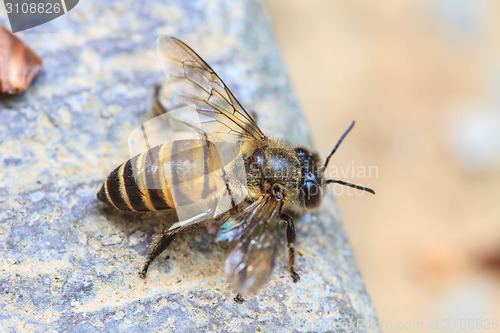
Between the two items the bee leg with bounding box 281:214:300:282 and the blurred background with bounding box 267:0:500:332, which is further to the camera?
the blurred background with bounding box 267:0:500:332

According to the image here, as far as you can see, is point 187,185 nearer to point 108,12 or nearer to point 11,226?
point 11,226

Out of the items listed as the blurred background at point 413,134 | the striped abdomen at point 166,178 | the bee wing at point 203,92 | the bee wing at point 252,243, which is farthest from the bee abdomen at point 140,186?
the blurred background at point 413,134

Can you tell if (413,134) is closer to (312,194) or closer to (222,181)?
(312,194)

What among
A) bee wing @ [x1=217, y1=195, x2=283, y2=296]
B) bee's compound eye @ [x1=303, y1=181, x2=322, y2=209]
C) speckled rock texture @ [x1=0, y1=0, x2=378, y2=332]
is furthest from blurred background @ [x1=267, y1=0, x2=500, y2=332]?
bee wing @ [x1=217, y1=195, x2=283, y2=296]

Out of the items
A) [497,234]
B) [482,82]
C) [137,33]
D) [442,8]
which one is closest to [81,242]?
[137,33]

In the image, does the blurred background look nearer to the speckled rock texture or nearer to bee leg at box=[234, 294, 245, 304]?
the speckled rock texture

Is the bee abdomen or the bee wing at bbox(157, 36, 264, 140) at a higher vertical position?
the bee wing at bbox(157, 36, 264, 140)
